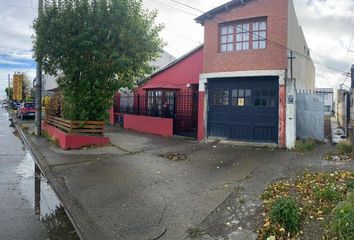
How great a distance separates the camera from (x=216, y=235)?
4988 mm

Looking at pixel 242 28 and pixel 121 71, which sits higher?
pixel 242 28

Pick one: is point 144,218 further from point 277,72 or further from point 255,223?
point 277,72

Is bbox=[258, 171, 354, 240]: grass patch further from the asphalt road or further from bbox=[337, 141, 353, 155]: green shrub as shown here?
bbox=[337, 141, 353, 155]: green shrub

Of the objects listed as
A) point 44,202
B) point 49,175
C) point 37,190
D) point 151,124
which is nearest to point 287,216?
point 44,202

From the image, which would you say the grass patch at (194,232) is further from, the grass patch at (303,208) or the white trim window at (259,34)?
the white trim window at (259,34)

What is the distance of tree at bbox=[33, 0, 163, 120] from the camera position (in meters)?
12.8

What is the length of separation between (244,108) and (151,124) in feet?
20.9

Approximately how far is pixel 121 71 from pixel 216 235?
32.2 feet

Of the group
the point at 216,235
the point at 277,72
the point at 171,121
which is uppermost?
the point at 277,72

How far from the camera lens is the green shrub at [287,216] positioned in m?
4.85

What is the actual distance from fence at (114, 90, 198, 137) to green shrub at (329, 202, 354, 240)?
11784 millimetres

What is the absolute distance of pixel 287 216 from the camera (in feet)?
16.1

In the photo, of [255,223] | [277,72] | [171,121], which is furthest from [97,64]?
[255,223]

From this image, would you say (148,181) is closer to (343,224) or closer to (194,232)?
(194,232)
